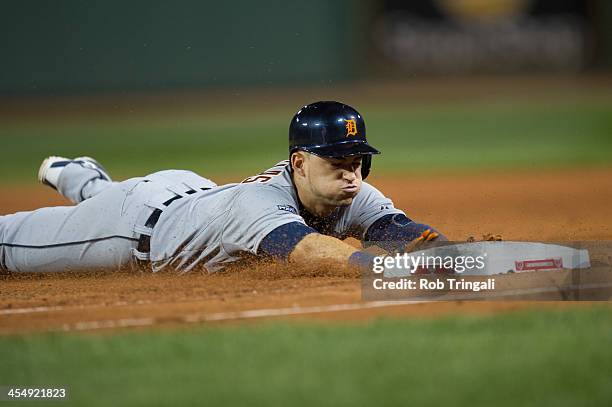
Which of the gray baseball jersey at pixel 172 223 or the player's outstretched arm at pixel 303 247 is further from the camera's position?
the gray baseball jersey at pixel 172 223

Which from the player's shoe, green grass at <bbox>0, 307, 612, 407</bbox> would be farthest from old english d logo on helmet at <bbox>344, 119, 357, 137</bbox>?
the player's shoe

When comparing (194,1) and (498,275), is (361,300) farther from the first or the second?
(194,1)

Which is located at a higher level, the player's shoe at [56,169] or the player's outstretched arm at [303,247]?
the player's shoe at [56,169]

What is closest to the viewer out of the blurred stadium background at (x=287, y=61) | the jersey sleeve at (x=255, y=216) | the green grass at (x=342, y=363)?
the green grass at (x=342, y=363)

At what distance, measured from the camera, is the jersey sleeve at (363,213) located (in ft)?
15.9

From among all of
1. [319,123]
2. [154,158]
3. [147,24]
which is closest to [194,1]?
[147,24]

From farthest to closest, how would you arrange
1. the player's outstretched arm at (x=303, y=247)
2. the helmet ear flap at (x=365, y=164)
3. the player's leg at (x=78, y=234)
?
1. the player's leg at (x=78, y=234)
2. the helmet ear flap at (x=365, y=164)
3. the player's outstretched arm at (x=303, y=247)

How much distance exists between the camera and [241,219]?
4.42m

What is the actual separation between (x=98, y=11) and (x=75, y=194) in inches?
500

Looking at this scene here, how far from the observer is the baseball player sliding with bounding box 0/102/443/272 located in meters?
4.34

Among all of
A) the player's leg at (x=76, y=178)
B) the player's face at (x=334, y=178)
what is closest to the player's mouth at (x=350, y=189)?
the player's face at (x=334, y=178)

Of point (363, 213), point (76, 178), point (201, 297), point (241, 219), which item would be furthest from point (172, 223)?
point (76, 178)

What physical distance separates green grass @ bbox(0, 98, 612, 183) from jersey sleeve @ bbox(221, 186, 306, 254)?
670 centimetres

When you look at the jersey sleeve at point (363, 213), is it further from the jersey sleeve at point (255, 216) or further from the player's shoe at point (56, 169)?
the player's shoe at point (56, 169)
